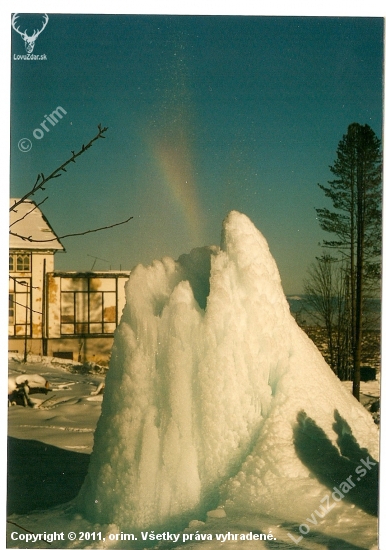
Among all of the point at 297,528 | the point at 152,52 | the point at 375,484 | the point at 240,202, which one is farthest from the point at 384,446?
the point at 152,52

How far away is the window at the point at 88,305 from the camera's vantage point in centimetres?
360

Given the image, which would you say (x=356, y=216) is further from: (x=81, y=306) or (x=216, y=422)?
(x=81, y=306)

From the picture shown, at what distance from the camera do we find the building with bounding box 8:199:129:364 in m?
3.60

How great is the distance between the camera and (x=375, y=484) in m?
3.54

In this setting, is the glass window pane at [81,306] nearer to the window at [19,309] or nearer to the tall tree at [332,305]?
the window at [19,309]

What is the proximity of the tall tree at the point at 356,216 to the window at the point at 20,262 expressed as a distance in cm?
181

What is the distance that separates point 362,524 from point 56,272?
93.5 inches

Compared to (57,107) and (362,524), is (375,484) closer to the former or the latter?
(362,524)

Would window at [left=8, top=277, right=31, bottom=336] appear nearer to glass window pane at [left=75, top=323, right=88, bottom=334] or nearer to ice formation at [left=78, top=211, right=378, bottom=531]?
glass window pane at [left=75, top=323, right=88, bottom=334]

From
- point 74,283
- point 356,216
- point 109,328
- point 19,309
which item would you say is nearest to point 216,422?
point 109,328

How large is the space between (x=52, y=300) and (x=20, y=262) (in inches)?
11.9

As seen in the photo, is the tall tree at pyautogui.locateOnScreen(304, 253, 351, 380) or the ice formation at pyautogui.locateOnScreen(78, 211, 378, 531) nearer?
the ice formation at pyautogui.locateOnScreen(78, 211, 378, 531)

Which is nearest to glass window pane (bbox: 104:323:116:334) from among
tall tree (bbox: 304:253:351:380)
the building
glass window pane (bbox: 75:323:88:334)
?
the building

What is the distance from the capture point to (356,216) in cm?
364
